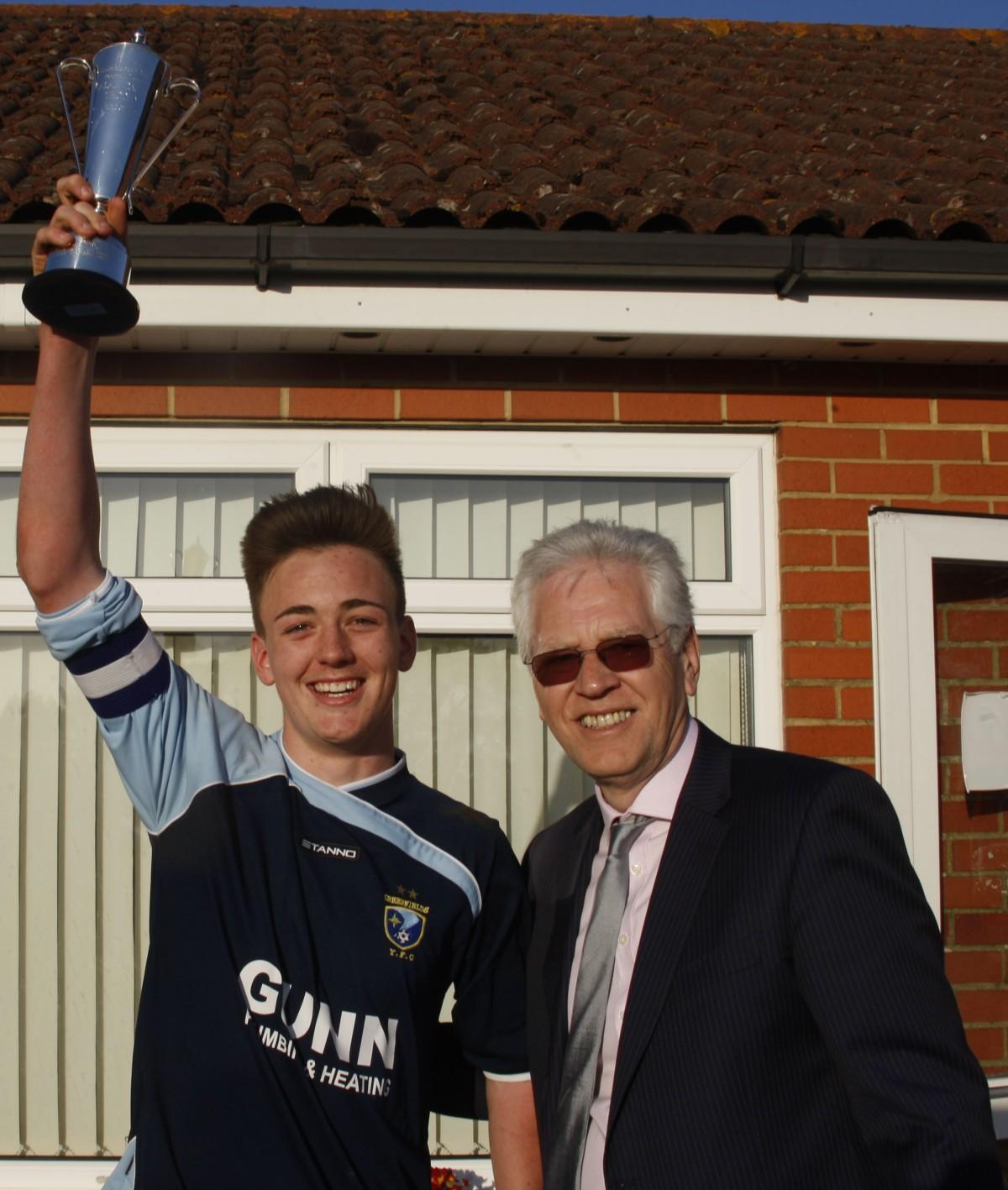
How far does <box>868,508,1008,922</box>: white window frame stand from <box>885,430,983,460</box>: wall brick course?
0.66 feet

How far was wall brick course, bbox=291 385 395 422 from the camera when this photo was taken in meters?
3.68

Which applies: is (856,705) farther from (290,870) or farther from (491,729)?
(290,870)

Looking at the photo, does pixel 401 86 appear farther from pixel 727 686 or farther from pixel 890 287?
pixel 727 686

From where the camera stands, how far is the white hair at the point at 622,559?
85.6 inches

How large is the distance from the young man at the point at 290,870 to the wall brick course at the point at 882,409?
212 cm

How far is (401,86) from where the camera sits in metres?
5.21

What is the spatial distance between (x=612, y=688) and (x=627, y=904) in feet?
1.20

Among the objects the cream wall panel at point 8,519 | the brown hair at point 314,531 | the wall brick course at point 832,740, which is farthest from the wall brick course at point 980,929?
the cream wall panel at point 8,519

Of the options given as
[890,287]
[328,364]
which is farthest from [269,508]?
[890,287]

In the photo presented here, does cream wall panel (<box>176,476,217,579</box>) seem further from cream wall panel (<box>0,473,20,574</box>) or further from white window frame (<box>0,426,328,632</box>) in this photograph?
cream wall panel (<box>0,473,20,574</box>)

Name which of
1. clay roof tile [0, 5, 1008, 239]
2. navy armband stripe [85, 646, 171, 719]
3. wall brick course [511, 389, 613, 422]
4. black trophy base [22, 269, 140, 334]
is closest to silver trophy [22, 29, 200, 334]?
black trophy base [22, 269, 140, 334]

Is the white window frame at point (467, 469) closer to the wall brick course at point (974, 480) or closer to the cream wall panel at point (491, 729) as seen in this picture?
the cream wall panel at point (491, 729)

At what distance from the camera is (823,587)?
371 cm

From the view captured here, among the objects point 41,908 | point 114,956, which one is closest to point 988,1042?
point 114,956
